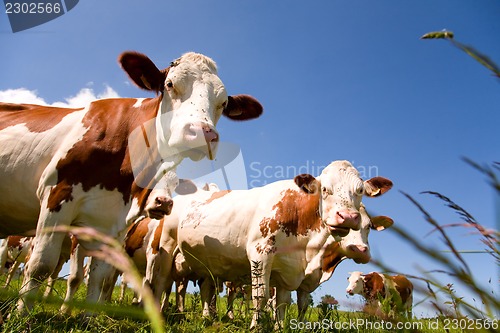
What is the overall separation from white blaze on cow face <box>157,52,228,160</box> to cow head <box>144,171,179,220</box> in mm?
375

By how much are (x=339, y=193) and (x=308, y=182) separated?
65 cm

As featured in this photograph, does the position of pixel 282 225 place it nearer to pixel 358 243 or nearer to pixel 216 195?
pixel 358 243

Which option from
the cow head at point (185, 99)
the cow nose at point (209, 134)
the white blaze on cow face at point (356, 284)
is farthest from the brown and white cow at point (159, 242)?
the white blaze on cow face at point (356, 284)

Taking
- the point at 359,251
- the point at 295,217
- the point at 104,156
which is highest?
the point at 104,156

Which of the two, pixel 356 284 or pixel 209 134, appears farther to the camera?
pixel 356 284

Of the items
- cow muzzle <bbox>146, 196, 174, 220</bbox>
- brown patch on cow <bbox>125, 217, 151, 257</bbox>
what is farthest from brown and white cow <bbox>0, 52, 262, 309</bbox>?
brown patch on cow <bbox>125, 217, 151, 257</bbox>

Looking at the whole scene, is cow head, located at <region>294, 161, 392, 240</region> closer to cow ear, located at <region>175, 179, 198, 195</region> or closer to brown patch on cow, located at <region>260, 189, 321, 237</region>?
brown patch on cow, located at <region>260, 189, 321, 237</region>

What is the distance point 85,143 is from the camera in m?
3.83

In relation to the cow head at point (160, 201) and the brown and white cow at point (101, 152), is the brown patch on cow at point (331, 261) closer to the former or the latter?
the cow head at point (160, 201)

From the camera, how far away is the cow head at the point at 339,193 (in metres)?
5.27

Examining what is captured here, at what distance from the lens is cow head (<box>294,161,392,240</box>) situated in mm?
5270

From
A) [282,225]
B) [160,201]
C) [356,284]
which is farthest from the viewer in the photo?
[356,284]

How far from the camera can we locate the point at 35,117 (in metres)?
4.33

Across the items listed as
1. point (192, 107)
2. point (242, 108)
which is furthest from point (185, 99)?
point (242, 108)
